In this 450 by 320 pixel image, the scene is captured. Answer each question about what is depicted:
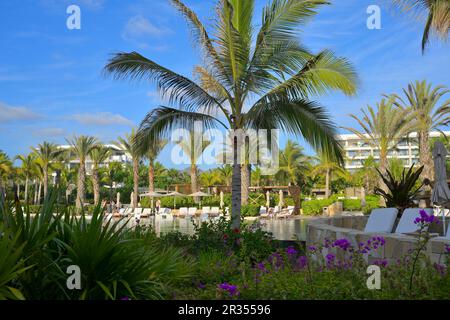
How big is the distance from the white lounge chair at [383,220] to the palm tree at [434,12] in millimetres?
6684

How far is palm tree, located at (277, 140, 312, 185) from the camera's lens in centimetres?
5325

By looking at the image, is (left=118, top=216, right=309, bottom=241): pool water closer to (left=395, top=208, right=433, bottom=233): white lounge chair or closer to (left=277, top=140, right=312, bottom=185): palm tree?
(left=395, top=208, right=433, bottom=233): white lounge chair

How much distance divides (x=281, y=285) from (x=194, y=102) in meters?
8.64

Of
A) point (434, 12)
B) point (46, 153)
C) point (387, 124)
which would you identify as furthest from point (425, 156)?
point (46, 153)

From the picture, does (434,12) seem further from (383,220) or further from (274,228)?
(274,228)

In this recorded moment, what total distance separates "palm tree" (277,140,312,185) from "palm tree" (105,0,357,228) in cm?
4120

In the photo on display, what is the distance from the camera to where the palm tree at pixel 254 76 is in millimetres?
11328

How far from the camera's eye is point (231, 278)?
521 centimetres

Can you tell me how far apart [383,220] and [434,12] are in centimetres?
708

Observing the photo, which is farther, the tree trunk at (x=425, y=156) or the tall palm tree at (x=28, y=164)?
the tall palm tree at (x=28, y=164)

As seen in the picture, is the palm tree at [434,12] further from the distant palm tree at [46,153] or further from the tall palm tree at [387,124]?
the distant palm tree at [46,153]

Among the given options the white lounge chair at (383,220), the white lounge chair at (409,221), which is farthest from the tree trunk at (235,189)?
the white lounge chair at (409,221)
